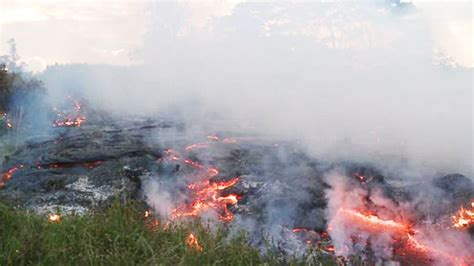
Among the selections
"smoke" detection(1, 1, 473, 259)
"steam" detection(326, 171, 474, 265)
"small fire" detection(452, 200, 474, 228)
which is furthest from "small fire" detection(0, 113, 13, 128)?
"small fire" detection(452, 200, 474, 228)

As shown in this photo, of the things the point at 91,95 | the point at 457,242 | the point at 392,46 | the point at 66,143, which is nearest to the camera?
the point at 457,242

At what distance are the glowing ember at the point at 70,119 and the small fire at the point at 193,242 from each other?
15378 millimetres

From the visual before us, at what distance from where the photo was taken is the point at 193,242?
609 centimetres

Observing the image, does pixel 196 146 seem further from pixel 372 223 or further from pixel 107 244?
pixel 107 244

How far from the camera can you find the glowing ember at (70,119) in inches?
853

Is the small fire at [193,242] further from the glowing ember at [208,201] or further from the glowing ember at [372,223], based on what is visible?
the glowing ember at [372,223]

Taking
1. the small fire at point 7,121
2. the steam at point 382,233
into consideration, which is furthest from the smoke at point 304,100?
the small fire at point 7,121

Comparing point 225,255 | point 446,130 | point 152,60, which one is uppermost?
point 225,255

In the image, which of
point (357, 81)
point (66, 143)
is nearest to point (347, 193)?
point (66, 143)

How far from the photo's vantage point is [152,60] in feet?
130

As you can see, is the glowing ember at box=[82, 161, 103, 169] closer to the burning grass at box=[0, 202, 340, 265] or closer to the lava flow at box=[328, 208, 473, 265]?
the burning grass at box=[0, 202, 340, 265]

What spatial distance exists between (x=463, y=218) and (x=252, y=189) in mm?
3959

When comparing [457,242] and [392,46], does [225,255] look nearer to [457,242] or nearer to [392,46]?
[457,242]

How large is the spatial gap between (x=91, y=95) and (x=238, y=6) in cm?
1093
